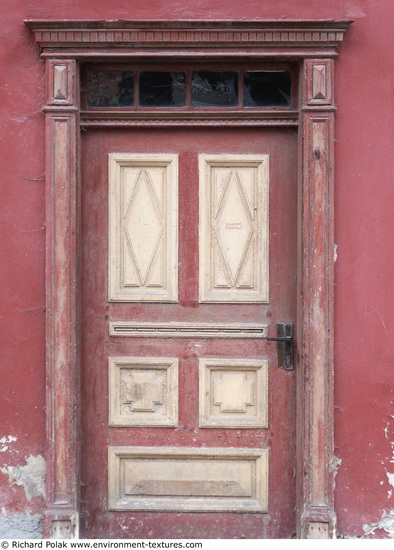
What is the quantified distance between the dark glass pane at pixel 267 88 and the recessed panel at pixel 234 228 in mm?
339

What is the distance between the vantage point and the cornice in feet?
13.5

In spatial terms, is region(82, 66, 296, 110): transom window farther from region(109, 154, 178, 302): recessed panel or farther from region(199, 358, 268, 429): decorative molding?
region(199, 358, 268, 429): decorative molding

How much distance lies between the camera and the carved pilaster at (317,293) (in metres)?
4.14

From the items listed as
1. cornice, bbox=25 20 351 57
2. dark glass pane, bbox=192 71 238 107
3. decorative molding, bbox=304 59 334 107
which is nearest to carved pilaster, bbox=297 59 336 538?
decorative molding, bbox=304 59 334 107

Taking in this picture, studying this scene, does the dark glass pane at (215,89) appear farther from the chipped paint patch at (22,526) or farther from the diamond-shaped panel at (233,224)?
the chipped paint patch at (22,526)

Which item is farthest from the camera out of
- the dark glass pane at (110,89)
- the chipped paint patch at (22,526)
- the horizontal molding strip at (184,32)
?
the dark glass pane at (110,89)

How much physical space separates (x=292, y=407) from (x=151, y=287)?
1169mm

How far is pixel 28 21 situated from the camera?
410 centimetres

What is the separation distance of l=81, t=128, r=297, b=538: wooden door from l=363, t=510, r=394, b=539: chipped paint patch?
1.56 ft

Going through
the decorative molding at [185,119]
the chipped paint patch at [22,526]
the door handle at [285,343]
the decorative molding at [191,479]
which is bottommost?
the chipped paint patch at [22,526]

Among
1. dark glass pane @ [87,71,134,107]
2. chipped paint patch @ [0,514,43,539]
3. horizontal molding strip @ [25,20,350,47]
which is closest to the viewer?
horizontal molding strip @ [25,20,350,47]

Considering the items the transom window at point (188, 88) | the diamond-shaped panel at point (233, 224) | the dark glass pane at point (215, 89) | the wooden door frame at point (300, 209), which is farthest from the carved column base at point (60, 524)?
the dark glass pane at point (215, 89)

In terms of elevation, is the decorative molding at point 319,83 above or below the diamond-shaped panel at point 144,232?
above

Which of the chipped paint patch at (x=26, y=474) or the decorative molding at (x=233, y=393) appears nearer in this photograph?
the chipped paint patch at (x=26, y=474)
